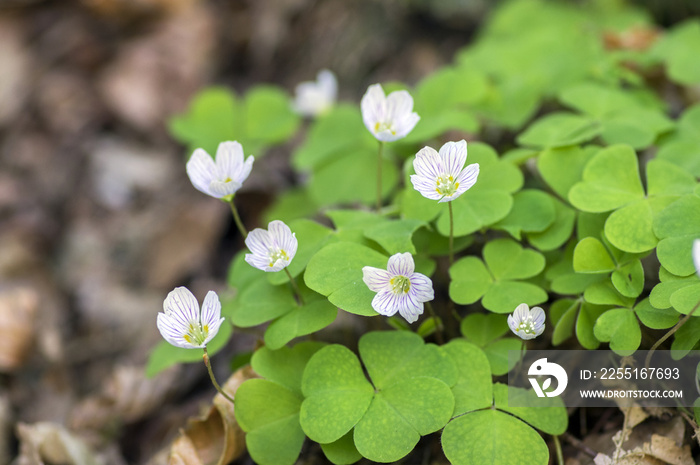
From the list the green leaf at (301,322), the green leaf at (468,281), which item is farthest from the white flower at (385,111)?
the green leaf at (301,322)

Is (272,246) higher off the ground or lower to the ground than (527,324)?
higher

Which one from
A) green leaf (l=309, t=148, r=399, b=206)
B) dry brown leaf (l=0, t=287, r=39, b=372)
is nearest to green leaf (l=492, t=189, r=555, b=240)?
green leaf (l=309, t=148, r=399, b=206)

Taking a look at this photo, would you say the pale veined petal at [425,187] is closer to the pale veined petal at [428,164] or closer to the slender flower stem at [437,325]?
the pale veined petal at [428,164]

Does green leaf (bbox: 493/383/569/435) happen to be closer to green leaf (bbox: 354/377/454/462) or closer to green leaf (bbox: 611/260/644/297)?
green leaf (bbox: 354/377/454/462)

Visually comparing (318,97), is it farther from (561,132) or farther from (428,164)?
(428,164)

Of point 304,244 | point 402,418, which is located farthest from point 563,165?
point 402,418

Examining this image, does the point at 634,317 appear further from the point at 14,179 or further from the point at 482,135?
the point at 14,179
